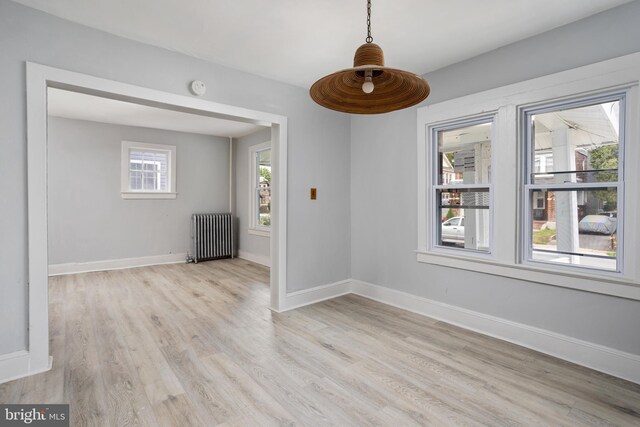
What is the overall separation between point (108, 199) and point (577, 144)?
21.9ft

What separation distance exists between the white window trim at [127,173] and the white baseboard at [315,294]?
12.9ft

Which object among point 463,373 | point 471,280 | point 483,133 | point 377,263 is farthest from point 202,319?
point 483,133

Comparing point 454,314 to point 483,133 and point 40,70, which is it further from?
point 40,70

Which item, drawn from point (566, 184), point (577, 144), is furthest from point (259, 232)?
point (577, 144)

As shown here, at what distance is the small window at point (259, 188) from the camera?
645 centimetres

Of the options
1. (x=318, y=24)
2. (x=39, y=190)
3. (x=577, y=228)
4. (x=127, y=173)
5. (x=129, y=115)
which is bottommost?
(x=577, y=228)

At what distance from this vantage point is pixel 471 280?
122 inches

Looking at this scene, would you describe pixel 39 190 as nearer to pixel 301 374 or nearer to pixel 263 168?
pixel 301 374

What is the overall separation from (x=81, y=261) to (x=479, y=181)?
6.23 metres

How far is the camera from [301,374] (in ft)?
7.57

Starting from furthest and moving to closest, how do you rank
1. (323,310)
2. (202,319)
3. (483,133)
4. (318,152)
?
(318,152) → (323,310) → (202,319) → (483,133)

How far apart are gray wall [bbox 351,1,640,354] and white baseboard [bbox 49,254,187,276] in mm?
3981

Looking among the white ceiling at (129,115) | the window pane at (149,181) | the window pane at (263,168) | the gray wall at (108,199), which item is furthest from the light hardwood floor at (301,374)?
the window pane at (263,168)

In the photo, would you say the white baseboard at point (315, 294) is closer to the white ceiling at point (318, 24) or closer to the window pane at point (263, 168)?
the white ceiling at point (318, 24)
